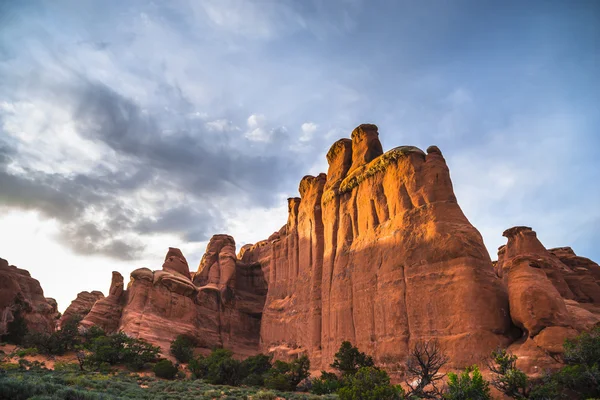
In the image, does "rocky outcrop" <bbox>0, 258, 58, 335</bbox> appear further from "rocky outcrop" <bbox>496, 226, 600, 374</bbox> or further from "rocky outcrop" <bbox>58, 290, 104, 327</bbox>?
"rocky outcrop" <bbox>496, 226, 600, 374</bbox>

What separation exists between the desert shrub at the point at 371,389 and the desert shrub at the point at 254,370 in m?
17.8

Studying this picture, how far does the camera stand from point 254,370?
130 feet

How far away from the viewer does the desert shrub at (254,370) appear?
35.8m

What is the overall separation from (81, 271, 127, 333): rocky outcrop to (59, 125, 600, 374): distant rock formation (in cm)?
14

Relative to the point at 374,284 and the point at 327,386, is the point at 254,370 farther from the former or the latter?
the point at 374,284

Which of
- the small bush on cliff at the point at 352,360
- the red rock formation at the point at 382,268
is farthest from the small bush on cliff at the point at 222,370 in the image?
the small bush on cliff at the point at 352,360

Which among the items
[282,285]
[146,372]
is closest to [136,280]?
[146,372]

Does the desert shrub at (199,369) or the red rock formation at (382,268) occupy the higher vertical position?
the red rock formation at (382,268)

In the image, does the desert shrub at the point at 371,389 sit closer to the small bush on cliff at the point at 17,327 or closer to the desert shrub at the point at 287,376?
the desert shrub at the point at 287,376

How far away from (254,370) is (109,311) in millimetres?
22849

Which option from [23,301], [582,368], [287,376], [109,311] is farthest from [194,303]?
[582,368]

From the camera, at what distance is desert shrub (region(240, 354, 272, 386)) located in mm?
35812

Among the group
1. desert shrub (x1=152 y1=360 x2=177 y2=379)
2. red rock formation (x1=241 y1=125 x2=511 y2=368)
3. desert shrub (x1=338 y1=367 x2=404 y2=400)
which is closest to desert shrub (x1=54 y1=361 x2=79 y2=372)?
desert shrub (x1=152 y1=360 x2=177 y2=379)

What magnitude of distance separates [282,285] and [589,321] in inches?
1395
